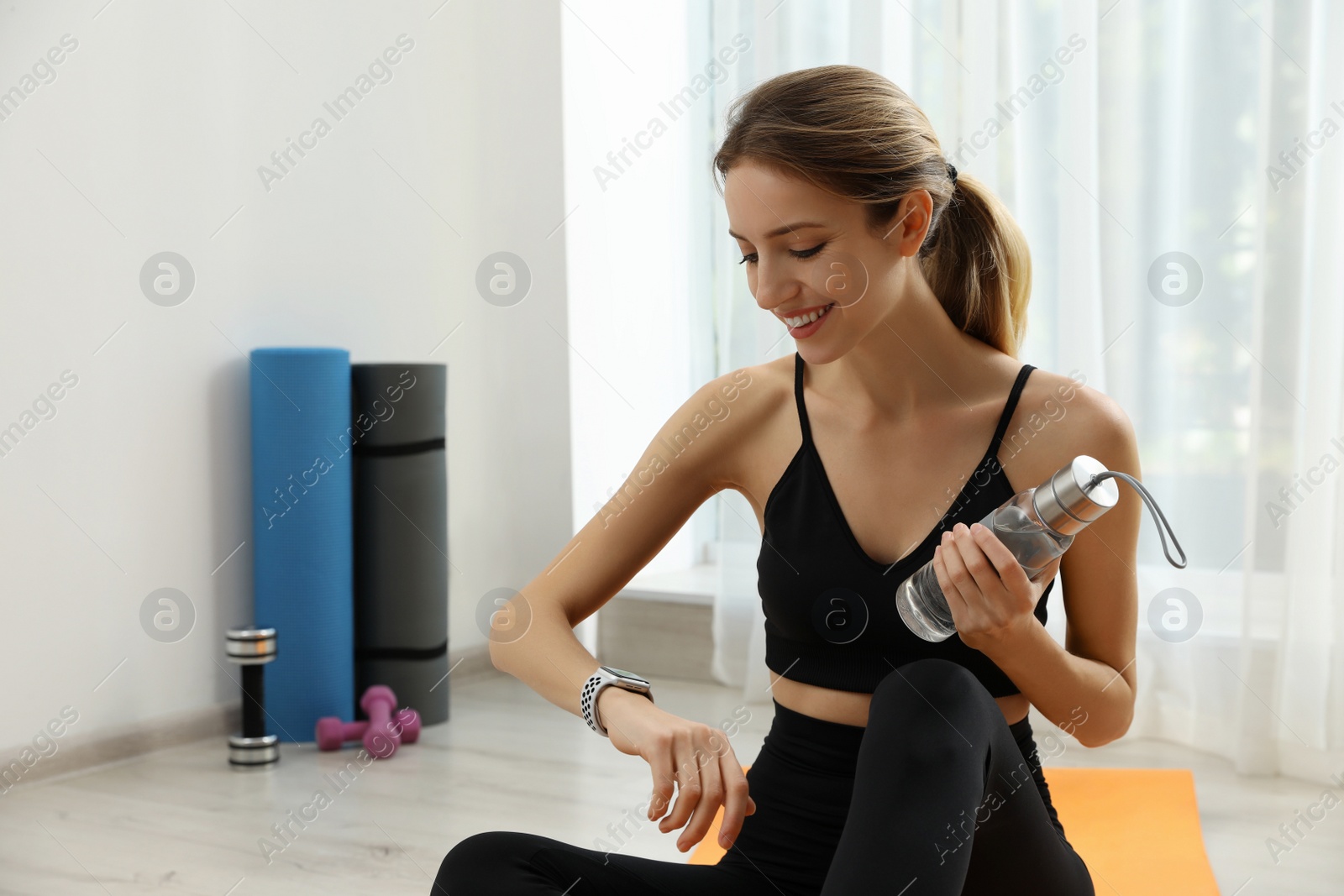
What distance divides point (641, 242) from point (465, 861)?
7.52ft

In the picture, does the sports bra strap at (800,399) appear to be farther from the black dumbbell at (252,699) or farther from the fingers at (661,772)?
the black dumbbell at (252,699)

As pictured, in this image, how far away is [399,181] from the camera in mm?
2883

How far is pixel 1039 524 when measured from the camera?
0.96m

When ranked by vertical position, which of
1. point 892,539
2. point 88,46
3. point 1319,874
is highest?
point 88,46

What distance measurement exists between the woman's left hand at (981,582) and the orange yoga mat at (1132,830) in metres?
0.66

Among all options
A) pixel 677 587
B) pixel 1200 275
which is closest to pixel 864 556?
pixel 1200 275

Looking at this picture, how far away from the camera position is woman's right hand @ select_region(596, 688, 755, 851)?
3.16 feet

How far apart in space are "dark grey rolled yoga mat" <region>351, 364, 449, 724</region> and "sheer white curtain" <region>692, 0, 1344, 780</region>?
752 millimetres

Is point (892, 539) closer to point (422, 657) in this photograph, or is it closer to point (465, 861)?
point (465, 861)

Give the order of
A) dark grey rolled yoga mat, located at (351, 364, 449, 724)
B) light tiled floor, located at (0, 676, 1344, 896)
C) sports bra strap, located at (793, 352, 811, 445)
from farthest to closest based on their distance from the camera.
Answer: dark grey rolled yoga mat, located at (351, 364, 449, 724), light tiled floor, located at (0, 676, 1344, 896), sports bra strap, located at (793, 352, 811, 445)

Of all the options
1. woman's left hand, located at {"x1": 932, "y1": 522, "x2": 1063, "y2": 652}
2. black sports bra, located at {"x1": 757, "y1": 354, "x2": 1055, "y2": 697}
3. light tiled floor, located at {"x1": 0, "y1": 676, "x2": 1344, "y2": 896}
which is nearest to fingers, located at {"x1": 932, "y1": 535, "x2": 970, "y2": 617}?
woman's left hand, located at {"x1": 932, "y1": 522, "x2": 1063, "y2": 652}

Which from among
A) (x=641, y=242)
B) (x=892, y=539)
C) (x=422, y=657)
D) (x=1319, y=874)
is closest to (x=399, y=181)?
(x=641, y=242)

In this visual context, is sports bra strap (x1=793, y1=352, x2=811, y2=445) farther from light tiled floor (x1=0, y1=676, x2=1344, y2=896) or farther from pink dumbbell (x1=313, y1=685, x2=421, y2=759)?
pink dumbbell (x1=313, y1=685, x2=421, y2=759)

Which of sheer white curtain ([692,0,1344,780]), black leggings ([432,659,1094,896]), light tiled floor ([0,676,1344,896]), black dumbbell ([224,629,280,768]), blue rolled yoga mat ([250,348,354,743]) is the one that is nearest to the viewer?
black leggings ([432,659,1094,896])
